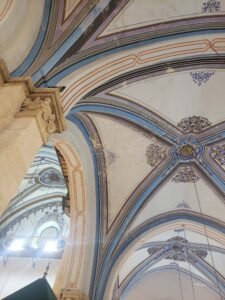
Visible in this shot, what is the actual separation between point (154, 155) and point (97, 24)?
341 centimetres

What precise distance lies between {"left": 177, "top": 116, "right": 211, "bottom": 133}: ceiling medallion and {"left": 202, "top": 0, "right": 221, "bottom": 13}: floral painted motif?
7.60 feet

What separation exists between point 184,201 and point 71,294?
374 cm

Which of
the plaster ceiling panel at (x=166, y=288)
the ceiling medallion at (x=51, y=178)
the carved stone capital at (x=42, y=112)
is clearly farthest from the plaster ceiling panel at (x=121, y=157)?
the plaster ceiling panel at (x=166, y=288)

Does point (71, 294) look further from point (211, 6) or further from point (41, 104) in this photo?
point (211, 6)

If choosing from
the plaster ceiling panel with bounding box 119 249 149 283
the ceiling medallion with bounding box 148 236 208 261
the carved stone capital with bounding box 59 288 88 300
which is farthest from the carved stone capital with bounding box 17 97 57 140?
the plaster ceiling panel with bounding box 119 249 149 283

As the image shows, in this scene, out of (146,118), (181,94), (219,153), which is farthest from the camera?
(219,153)

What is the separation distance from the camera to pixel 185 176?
272 inches

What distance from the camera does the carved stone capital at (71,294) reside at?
17.9 feet

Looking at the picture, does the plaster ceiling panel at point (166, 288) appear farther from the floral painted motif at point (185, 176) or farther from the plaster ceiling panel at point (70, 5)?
the plaster ceiling panel at point (70, 5)

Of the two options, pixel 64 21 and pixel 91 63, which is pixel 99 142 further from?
pixel 64 21

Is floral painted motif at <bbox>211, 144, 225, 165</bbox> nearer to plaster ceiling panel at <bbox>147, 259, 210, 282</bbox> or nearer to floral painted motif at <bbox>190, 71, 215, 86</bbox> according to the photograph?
floral painted motif at <bbox>190, 71, 215, 86</bbox>

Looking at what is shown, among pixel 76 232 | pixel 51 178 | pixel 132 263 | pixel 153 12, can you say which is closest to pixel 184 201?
pixel 76 232

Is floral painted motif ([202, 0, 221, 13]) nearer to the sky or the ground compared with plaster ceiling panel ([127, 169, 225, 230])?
nearer to the sky

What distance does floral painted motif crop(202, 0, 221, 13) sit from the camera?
4.25 m
